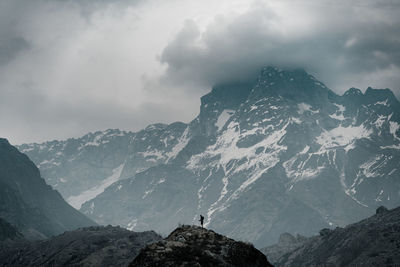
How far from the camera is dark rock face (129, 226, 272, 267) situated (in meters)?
37.2

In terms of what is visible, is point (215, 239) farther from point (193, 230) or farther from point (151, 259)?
point (151, 259)

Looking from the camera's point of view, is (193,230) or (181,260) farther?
(193,230)

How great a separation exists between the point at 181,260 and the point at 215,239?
409 cm

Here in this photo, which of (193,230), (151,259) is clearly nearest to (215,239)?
(193,230)

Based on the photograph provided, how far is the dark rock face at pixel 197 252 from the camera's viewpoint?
122 ft

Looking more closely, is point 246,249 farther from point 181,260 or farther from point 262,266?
point 181,260

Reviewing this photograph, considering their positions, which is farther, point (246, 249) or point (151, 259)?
point (246, 249)

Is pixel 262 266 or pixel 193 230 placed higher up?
pixel 193 230

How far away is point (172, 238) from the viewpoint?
40281mm

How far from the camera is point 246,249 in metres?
39.8

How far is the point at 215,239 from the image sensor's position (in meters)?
40.5

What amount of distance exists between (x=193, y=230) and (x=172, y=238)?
2.06 meters

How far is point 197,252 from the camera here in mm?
38562

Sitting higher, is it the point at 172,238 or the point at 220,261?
the point at 172,238
